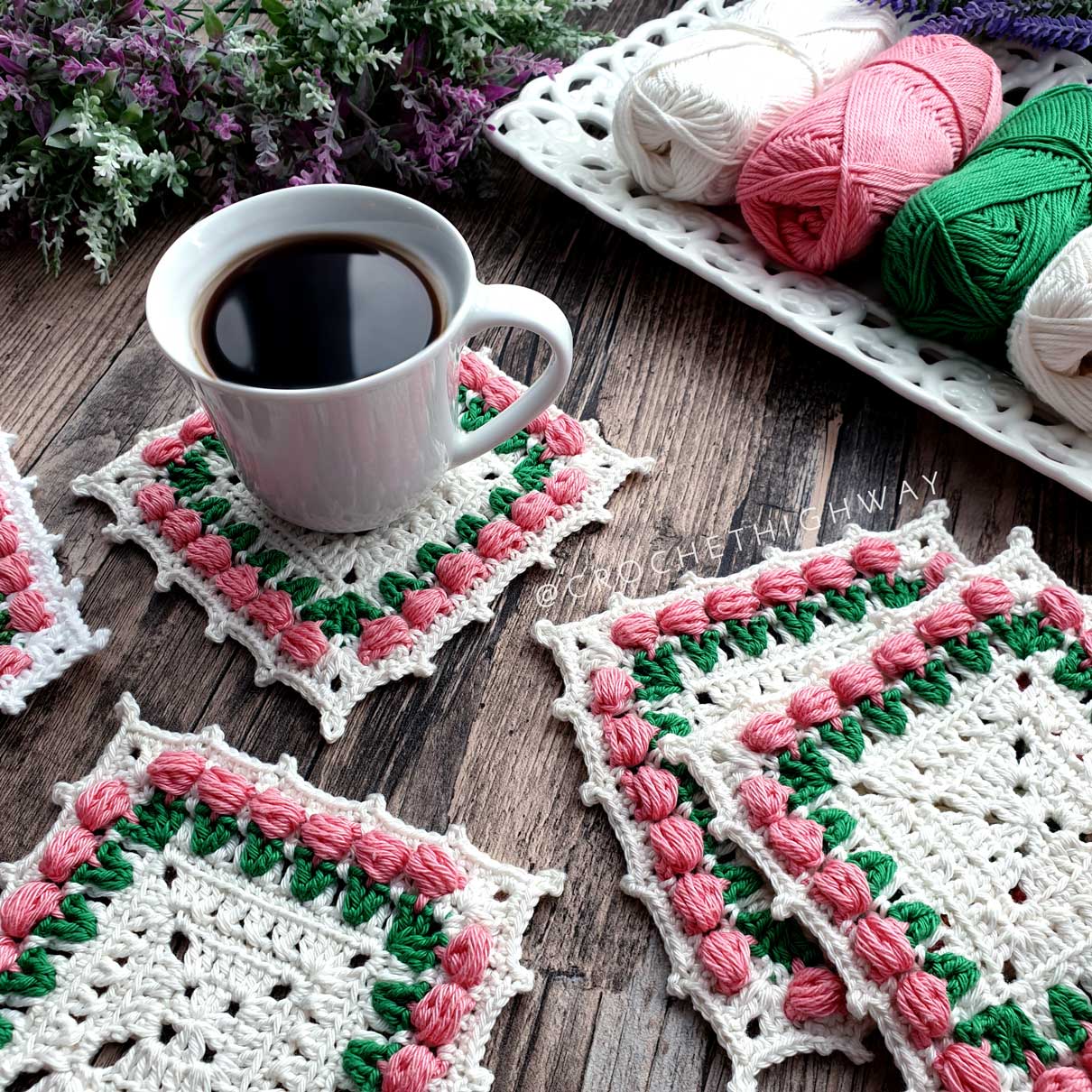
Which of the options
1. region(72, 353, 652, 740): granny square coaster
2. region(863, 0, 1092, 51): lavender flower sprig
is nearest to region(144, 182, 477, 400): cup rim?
region(72, 353, 652, 740): granny square coaster

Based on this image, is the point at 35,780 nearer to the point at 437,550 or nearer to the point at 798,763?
the point at 437,550

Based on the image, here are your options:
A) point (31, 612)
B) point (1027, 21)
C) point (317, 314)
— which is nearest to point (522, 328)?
point (317, 314)

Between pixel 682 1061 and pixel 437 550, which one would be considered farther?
pixel 437 550

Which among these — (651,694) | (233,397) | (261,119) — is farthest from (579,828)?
(261,119)

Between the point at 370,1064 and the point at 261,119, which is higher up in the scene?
the point at 261,119

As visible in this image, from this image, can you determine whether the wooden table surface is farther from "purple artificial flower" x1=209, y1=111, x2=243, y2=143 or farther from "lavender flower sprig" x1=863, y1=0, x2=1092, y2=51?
"lavender flower sprig" x1=863, y1=0, x2=1092, y2=51

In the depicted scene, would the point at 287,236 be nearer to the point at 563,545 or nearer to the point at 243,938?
the point at 563,545

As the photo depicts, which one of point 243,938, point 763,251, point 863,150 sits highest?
point 863,150
